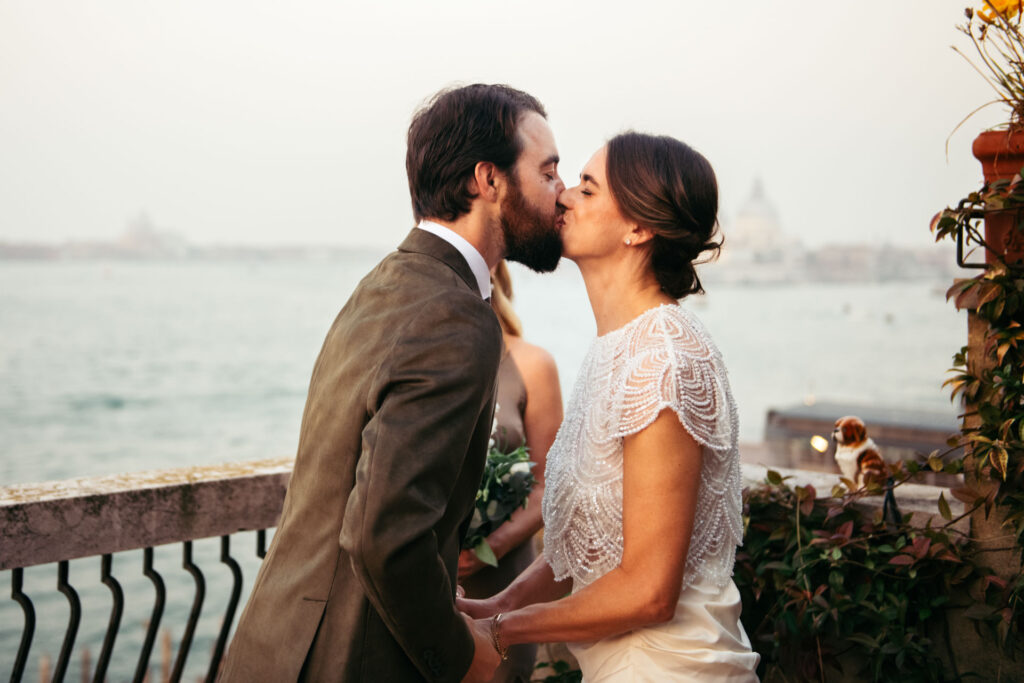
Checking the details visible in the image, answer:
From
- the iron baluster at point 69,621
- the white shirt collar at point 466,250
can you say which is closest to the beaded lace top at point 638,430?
the white shirt collar at point 466,250

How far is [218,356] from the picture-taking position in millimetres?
60781

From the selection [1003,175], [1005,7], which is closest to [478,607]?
[1003,175]

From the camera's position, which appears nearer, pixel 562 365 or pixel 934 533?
pixel 934 533

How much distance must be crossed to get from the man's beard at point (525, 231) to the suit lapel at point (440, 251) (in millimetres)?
235

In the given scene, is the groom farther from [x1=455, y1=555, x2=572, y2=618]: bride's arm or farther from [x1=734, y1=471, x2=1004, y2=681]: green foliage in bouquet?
[x1=734, y1=471, x2=1004, y2=681]: green foliage in bouquet

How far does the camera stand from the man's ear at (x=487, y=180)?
2047mm

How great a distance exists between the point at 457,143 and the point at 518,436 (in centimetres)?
141

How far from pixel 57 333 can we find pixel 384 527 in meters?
68.4

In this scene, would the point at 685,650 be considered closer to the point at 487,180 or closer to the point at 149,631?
the point at 487,180

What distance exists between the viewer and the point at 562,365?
61.2 meters

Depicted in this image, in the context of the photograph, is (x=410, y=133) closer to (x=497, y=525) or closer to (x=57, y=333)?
(x=497, y=525)

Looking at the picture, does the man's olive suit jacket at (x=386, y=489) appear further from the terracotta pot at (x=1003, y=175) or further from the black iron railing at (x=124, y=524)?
the terracotta pot at (x=1003, y=175)

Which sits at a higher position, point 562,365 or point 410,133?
point 410,133

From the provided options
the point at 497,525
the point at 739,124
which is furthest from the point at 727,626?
the point at 739,124
